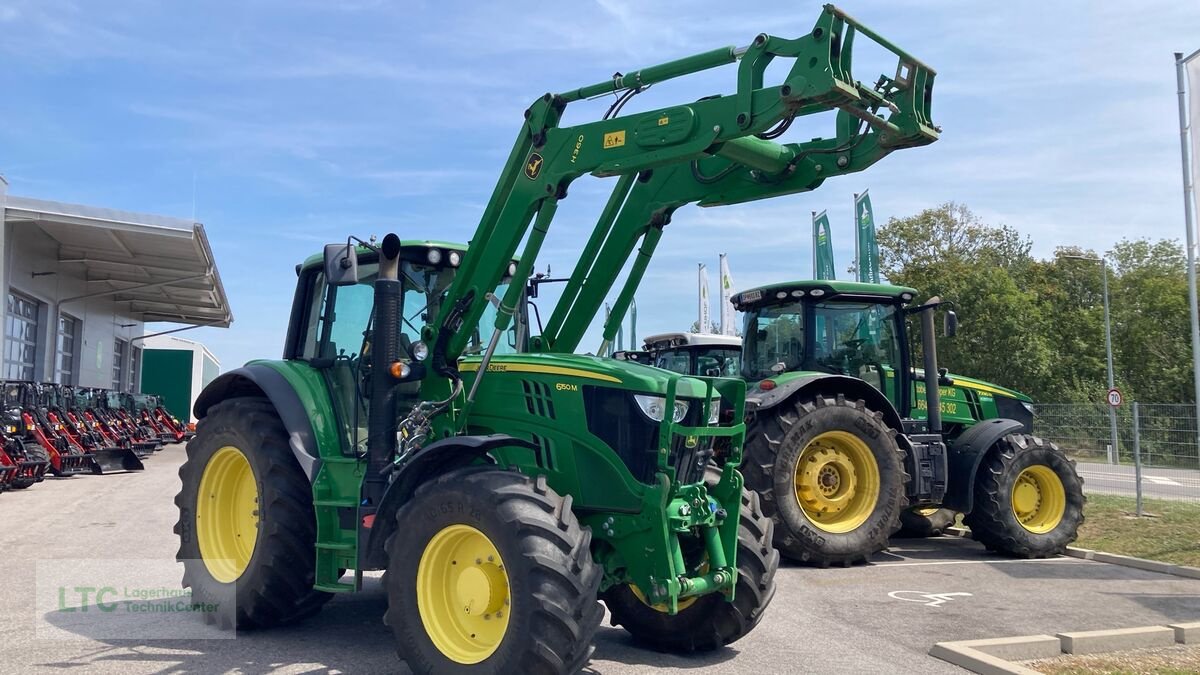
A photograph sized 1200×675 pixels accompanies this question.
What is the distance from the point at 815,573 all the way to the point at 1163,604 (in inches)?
106

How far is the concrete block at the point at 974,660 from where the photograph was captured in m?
5.06

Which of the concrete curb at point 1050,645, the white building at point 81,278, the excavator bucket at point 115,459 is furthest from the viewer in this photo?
the white building at point 81,278

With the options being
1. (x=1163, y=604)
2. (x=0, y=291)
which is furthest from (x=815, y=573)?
(x=0, y=291)

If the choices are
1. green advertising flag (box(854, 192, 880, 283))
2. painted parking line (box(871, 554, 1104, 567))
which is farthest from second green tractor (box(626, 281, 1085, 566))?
green advertising flag (box(854, 192, 880, 283))

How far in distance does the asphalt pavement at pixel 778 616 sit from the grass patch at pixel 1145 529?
37.2 inches

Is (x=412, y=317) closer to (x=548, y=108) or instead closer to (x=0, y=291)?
(x=548, y=108)

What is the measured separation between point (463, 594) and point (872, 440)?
5.49 m

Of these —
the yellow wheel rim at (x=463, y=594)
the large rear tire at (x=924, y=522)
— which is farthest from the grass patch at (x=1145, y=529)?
the yellow wheel rim at (x=463, y=594)

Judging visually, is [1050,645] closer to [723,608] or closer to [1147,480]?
[723,608]

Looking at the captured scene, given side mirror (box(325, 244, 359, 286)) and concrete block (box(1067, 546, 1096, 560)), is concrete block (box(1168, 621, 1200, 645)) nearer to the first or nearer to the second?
concrete block (box(1067, 546, 1096, 560))

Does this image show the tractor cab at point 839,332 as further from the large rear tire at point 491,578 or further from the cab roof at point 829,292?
the large rear tire at point 491,578

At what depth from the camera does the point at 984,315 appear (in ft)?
110

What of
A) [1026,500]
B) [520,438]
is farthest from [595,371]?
[1026,500]

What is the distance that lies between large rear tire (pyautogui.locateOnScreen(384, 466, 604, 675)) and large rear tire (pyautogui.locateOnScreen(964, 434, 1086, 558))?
6498 millimetres
